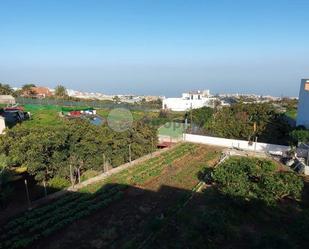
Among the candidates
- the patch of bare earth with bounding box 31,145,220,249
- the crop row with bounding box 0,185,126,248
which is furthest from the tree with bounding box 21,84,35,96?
the crop row with bounding box 0,185,126,248

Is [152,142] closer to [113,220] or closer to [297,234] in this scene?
[113,220]

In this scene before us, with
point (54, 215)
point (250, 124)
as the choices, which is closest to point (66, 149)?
point (54, 215)

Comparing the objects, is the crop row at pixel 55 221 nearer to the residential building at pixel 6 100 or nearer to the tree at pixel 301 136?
the tree at pixel 301 136

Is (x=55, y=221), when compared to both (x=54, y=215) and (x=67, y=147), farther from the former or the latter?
(x=67, y=147)

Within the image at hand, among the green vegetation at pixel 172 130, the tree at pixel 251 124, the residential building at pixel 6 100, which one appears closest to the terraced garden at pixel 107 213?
the tree at pixel 251 124

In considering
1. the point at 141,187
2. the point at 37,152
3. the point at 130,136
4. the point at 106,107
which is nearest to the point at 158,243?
the point at 141,187
